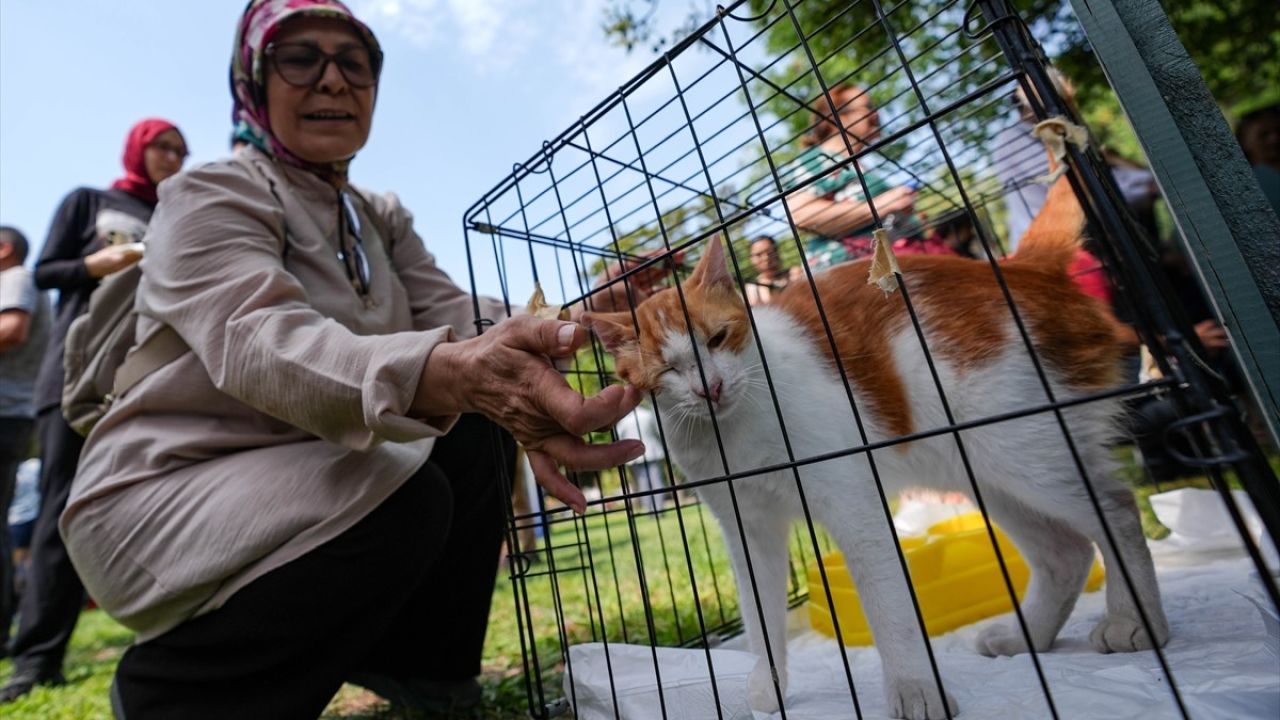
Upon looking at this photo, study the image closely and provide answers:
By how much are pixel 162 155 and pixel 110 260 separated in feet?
2.16

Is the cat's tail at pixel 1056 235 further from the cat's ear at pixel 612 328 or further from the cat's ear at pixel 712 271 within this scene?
the cat's ear at pixel 612 328

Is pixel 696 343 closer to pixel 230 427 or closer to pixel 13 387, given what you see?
pixel 230 427

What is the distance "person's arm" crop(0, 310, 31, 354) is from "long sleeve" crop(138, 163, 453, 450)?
245cm

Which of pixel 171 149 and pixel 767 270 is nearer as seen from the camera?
pixel 767 270

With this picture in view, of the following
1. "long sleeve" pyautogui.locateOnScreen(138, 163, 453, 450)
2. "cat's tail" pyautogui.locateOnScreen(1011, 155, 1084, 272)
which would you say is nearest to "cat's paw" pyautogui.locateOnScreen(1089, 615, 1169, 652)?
"cat's tail" pyautogui.locateOnScreen(1011, 155, 1084, 272)

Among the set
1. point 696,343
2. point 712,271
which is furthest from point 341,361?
point 712,271

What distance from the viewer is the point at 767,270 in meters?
2.54

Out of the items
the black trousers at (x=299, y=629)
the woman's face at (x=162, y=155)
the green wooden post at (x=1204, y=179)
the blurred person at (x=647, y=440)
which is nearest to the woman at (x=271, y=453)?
the black trousers at (x=299, y=629)

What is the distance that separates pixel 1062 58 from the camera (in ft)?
14.4

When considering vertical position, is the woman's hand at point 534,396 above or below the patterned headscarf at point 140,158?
below

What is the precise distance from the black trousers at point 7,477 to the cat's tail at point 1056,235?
4.30m

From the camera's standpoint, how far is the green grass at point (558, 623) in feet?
4.92

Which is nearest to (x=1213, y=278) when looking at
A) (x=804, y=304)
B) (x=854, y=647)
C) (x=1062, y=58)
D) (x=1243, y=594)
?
(x=804, y=304)

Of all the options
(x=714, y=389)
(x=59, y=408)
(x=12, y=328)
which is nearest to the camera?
(x=714, y=389)
